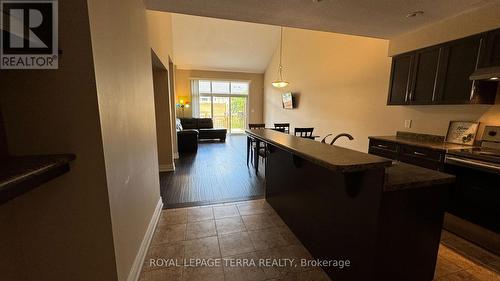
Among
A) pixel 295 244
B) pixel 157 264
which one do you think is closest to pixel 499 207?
pixel 295 244

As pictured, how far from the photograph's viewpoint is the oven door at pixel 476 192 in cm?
193

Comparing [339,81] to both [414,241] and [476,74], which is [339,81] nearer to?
[476,74]

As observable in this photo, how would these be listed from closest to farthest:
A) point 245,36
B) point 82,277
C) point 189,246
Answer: point 82,277
point 189,246
point 245,36

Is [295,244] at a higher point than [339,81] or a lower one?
lower

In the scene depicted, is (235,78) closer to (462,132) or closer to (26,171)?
(462,132)

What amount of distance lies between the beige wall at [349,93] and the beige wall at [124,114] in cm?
372

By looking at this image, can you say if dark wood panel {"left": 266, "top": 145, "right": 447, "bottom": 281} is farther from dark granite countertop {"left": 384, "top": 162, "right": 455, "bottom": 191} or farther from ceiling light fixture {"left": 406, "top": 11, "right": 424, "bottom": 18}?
ceiling light fixture {"left": 406, "top": 11, "right": 424, "bottom": 18}

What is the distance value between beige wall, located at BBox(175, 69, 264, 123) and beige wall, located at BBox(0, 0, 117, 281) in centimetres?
805

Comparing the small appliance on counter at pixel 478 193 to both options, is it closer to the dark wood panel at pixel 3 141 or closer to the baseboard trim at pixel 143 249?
the baseboard trim at pixel 143 249

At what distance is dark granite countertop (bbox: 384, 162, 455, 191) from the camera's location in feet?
4.07

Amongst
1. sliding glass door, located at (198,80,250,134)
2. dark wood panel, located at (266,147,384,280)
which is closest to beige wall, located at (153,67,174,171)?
dark wood panel, located at (266,147,384,280)

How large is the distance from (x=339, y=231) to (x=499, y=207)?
1.64m

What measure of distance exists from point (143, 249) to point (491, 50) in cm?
392

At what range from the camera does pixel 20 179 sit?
2.62 feet
